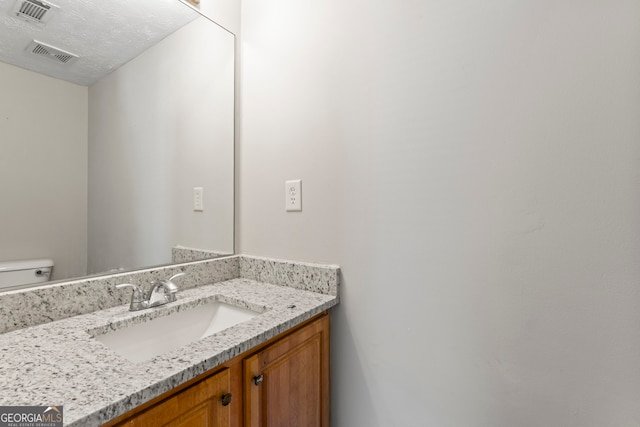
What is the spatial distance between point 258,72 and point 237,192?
1.76 ft

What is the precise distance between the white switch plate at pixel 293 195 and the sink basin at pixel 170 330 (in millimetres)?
411

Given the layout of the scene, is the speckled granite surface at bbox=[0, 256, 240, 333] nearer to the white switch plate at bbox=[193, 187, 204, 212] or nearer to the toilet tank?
the toilet tank

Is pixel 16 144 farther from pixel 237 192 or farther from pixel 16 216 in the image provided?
pixel 237 192

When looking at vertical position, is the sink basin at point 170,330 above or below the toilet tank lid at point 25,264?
below

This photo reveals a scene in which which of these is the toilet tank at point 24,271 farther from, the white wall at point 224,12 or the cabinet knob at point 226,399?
the white wall at point 224,12

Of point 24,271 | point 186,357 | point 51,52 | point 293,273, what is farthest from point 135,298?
point 51,52

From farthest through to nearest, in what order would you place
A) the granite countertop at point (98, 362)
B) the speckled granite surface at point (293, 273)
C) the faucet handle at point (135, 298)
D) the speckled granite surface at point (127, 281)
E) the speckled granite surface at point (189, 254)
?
the speckled granite surface at point (189, 254), the speckled granite surface at point (293, 273), the faucet handle at point (135, 298), the speckled granite surface at point (127, 281), the granite countertop at point (98, 362)

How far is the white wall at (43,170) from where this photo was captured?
2.52ft

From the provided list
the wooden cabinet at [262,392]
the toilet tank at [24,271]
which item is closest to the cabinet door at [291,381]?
the wooden cabinet at [262,392]

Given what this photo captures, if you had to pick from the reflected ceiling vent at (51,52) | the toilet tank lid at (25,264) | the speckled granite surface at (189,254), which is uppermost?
the reflected ceiling vent at (51,52)

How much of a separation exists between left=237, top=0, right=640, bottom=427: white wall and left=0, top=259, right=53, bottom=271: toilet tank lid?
0.71 meters

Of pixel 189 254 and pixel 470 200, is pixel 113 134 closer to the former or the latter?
pixel 189 254

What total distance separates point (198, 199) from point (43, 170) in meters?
0.50

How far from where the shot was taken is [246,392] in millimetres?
702
